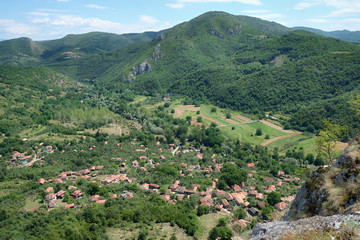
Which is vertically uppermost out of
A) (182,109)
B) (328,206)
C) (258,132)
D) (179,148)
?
(328,206)

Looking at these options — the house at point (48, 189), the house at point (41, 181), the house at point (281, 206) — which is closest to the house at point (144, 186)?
the house at point (48, 189)

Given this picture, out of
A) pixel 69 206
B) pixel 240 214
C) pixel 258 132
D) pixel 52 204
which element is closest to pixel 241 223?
pixel 240 214

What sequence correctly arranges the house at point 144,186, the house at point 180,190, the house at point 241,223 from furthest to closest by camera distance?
the house at point 144,186 < the house at point 180,190 < the house at point 241,223

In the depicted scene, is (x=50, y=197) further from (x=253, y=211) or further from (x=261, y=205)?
(x=261, y=205)

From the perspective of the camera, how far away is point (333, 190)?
12812mm

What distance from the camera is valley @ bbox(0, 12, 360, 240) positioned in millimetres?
31891

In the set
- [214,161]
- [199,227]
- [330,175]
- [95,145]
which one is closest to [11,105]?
[95,145]

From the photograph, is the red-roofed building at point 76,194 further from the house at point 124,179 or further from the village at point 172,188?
the house at point 124,179

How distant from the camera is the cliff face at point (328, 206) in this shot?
358 inches

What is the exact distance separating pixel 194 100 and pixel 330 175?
12660 centimetres

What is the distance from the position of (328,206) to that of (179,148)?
63.6m

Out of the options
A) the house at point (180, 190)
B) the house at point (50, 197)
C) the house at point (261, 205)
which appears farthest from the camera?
the house at point (180, 190)

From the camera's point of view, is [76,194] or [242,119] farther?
[242,119]

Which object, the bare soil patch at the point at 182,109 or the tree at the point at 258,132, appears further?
the bare soil patch at the point at 182,109
